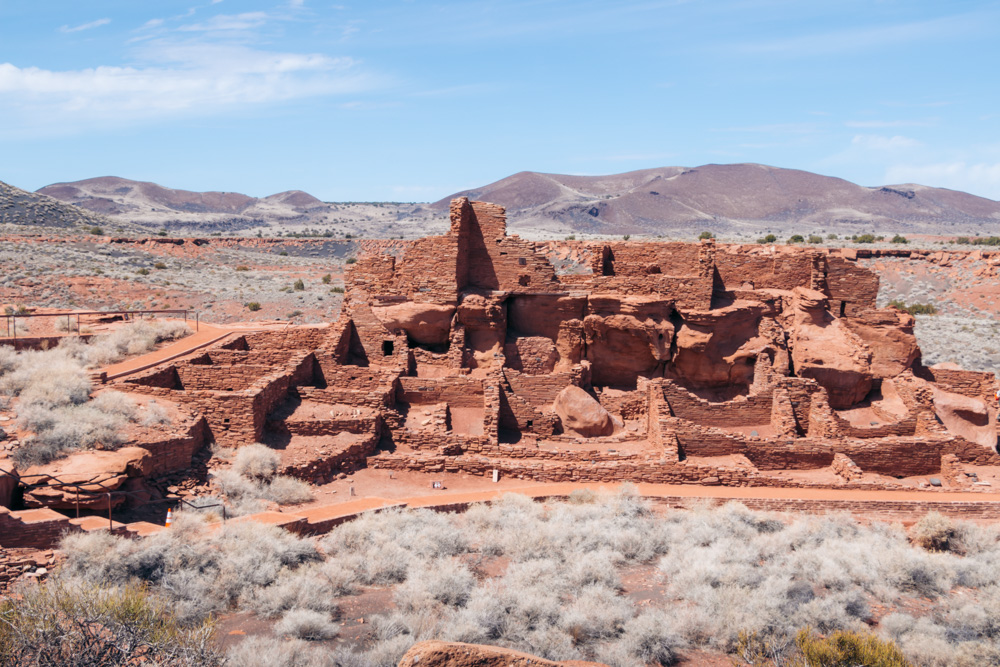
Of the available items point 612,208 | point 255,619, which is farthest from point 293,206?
point 255,619

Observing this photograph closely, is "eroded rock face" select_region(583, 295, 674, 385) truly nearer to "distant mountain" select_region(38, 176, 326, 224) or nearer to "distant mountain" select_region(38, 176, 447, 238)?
"distant mountain" select_region(38, 176, 447, 238)

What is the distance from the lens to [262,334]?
19.0 metres

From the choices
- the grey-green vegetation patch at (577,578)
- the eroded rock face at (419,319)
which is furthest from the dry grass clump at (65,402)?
the eroded rock face at (419,319)

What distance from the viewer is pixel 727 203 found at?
394 ft

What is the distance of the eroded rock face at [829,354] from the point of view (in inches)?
683

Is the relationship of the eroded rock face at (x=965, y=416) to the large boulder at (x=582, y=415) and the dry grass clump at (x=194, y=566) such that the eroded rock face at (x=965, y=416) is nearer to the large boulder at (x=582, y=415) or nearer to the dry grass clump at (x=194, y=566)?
the large boulder at (x=582, y=415)

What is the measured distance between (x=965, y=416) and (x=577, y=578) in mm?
12556

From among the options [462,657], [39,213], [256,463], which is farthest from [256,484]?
[39,213]

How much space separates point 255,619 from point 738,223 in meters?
102

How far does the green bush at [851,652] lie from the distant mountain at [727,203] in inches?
3220

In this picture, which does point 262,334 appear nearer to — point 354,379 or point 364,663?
point 354,379

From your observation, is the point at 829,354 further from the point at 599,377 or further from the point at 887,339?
the point at 599,377

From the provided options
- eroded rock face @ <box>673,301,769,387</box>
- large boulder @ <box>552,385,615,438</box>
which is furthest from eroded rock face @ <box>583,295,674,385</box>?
large boulder @ <box>552,385,615,438</box>

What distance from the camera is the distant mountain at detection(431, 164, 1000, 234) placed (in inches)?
3994
